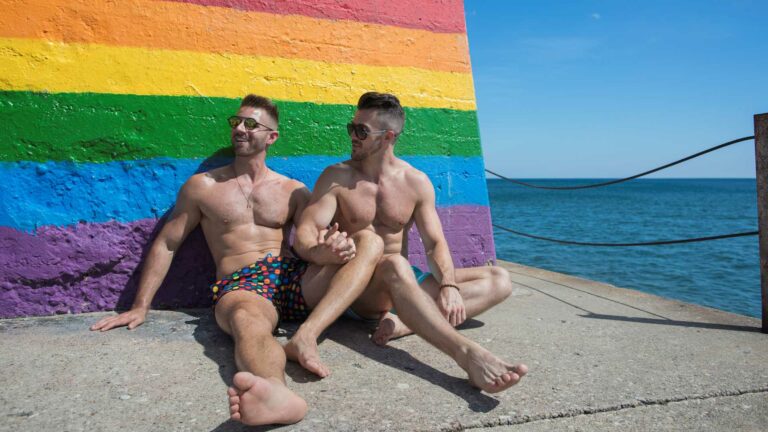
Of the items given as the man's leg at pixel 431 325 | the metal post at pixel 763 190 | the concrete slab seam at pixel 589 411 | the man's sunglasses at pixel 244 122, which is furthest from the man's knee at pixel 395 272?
the metal post at pixel 763 190

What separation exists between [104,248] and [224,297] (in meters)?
1.06

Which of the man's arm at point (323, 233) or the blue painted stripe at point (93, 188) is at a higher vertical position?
the blue painted stripe at point (93, 188)

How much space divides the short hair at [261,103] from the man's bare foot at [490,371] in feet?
6.62

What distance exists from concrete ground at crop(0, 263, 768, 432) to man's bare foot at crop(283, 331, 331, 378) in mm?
46

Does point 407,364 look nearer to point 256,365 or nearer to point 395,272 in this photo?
point 395,272

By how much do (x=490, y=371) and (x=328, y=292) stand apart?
0.91 meters

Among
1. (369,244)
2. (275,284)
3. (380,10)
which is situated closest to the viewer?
(369,244)

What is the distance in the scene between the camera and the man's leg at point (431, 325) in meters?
2.18

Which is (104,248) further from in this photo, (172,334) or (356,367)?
(356,367)

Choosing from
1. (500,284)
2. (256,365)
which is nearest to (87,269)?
(256,365)

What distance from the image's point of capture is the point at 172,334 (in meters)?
2.92

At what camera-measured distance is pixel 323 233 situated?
2.92 meters

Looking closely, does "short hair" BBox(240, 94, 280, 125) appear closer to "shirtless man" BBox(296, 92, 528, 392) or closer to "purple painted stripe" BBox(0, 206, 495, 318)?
"shirtless man" BBox(296, 92, 528, 392)

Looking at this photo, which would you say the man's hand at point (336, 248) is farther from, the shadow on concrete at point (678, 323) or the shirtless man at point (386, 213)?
the shadow on concrete at point (678, 323)
